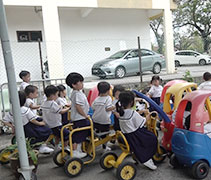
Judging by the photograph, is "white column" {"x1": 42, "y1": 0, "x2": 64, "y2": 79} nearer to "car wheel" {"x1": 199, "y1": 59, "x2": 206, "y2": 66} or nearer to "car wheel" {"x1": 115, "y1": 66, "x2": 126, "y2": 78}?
"car wheel" {"x1": 115, "y1": 66, "x2": 126, "y2": 78}

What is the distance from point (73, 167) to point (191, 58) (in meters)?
16.4

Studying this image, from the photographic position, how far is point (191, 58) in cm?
1786

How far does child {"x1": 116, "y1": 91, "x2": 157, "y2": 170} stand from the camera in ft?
10.1

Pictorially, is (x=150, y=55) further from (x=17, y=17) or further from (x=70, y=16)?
(x=17, y=17)

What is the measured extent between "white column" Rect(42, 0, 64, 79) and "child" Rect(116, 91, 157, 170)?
21.5 feet

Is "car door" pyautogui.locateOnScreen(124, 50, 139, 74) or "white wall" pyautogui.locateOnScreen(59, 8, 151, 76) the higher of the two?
"white wall" pyautogui.locateOnScreen(59, 8, 151, 76)

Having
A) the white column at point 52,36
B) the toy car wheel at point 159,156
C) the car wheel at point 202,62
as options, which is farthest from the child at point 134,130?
the car wheel at point 202,62

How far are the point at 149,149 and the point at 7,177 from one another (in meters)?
2.02

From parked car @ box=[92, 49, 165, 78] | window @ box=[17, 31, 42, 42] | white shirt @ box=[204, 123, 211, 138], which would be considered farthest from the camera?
window @ box=[17, 31, 42, 42]

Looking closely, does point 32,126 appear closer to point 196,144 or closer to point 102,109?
point 102,109

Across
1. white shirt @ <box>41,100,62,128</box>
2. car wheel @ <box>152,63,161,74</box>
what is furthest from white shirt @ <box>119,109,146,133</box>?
car wheel @ <box>152,63,161,74</box>

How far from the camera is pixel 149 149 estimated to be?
3.13 m

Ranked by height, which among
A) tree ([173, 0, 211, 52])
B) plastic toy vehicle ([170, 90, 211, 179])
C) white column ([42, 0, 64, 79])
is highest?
tree ([173, 0, 211, 52])

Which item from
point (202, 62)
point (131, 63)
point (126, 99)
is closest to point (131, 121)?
point (126, 99)
